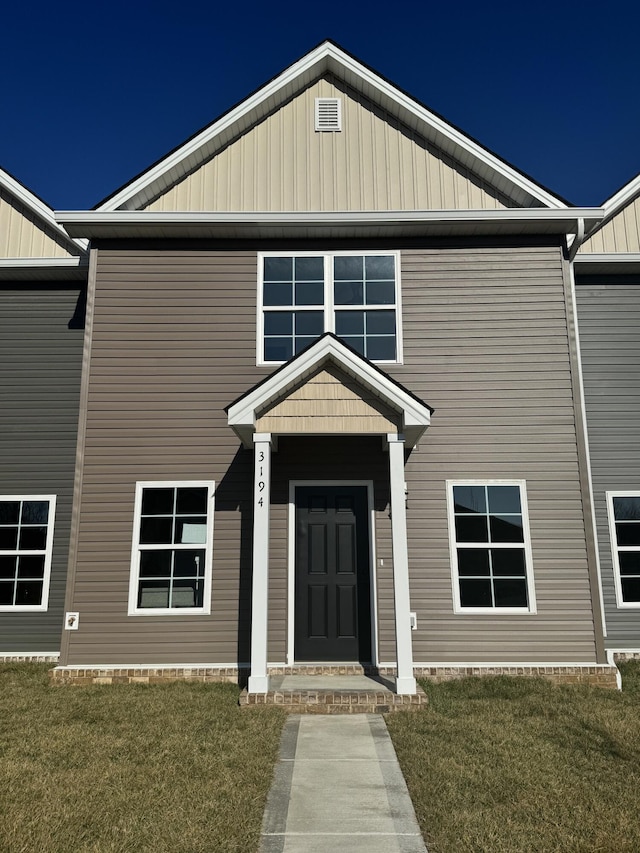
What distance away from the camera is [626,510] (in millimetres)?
9602

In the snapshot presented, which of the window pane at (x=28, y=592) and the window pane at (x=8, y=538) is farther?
the window pane at (x=8, y=538)

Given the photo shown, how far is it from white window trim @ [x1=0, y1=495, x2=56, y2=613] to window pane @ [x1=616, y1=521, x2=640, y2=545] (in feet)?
27.9

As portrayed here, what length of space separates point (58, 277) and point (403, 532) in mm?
6941

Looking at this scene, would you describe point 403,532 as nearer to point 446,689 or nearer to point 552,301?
point 446,689

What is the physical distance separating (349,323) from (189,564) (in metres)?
3.97

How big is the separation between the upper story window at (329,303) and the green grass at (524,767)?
4.62 m

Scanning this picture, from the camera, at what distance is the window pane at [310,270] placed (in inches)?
360

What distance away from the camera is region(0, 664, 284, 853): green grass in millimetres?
3678

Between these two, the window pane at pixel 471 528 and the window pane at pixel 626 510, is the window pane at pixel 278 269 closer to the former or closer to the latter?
the window pane at pixel 471 528

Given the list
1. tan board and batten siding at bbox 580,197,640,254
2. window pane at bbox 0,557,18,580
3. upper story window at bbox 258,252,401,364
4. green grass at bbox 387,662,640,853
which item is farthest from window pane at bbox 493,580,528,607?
window pane at bbox 0,557,18,580

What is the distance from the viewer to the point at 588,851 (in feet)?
11.6

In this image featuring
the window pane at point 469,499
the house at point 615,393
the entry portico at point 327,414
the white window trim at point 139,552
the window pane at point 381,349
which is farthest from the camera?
the house at point 615,393

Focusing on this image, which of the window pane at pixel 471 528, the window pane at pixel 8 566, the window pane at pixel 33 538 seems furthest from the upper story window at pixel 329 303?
the window pane at pixel 8 566

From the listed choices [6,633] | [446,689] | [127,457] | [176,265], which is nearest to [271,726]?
[446,689]
